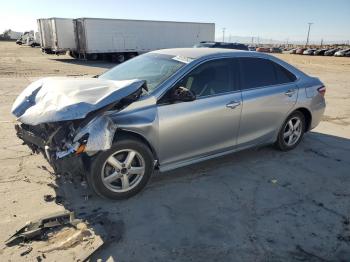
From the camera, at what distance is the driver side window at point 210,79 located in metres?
4.59

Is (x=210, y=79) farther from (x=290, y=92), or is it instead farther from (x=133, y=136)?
(x=290, y=92)

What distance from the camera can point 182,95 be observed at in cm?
432

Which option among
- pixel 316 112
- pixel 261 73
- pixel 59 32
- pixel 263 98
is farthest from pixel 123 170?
pixel 59 32

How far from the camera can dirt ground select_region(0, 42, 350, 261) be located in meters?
3.37

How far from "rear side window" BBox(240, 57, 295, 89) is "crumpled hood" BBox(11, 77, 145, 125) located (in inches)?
70.1

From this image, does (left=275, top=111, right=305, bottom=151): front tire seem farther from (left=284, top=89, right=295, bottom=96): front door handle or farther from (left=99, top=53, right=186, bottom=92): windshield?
(left=99, top=53, right=186, bottom=92): windshield

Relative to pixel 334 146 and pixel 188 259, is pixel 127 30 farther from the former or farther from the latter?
pixel 188 259

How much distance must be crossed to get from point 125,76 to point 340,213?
3333mm

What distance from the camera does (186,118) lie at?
441cm

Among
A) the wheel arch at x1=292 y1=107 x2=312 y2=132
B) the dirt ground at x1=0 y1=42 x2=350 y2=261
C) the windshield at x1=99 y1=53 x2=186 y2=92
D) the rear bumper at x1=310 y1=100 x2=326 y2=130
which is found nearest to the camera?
the dirt ground at x1=0 y1=42 x2=350 y2=261

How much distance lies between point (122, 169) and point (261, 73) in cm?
269

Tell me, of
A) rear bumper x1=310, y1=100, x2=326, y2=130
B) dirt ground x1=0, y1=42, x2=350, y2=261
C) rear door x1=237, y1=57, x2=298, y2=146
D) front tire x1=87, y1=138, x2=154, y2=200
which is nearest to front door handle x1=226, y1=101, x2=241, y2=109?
rear door x1=237, y1=57, x2=298, y2=146

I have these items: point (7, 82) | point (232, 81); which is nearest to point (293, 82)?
point (232, 81)

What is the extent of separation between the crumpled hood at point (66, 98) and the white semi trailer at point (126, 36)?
2252 cm
